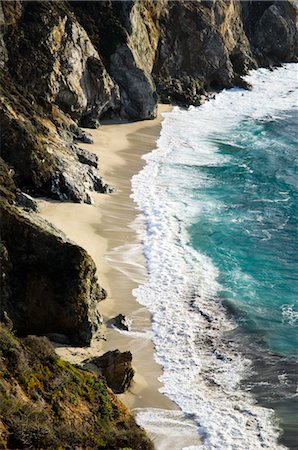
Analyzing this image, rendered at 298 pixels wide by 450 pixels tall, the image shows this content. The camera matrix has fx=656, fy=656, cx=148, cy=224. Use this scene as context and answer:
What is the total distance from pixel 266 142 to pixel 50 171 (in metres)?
20.3

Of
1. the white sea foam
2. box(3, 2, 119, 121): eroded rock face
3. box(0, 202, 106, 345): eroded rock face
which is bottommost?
the white sea foam

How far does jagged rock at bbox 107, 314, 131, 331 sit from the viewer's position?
19750mm

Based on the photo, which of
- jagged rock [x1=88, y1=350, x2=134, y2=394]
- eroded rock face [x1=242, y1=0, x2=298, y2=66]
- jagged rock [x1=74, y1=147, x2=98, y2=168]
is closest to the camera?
jagged rock [x1=88, y1=350, x2=134, y2=394]

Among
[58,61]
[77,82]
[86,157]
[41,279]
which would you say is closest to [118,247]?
[41,279]

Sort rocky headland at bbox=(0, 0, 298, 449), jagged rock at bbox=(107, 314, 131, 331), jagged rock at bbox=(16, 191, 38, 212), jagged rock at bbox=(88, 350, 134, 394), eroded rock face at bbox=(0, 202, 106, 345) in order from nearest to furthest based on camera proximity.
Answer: rocky headland at bbox=(0, 0, 298, 449), jagged rock at bbox=(88, 350, 134, 394), eroded rock face at bbox=(0, 202, 106, 345), jagged rock at bbox=(107, 314, 131, 331), jagged rock at bbox=(16, 191, 38, 212)

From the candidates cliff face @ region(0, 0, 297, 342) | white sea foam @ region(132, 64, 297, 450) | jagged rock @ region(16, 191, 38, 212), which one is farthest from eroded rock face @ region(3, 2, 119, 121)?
jagged rock @ region(16, 191, 38, 212)

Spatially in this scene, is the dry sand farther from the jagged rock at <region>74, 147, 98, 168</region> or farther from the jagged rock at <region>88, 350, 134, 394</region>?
the jagged rock at <region>74, 147, 98, 168</region>

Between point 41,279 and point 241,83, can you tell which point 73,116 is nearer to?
point 41,279

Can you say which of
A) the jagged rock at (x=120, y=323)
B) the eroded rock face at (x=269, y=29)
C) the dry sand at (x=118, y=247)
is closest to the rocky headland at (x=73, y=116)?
the eroded rock face at (x=269, y=29)

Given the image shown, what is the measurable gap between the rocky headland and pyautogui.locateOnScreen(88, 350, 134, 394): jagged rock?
0.04 m

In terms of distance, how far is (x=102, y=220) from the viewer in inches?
1058

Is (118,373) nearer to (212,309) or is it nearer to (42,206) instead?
(212,309)

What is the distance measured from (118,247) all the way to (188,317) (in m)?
5.11

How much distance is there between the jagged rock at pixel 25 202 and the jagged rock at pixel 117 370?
7915 mm
